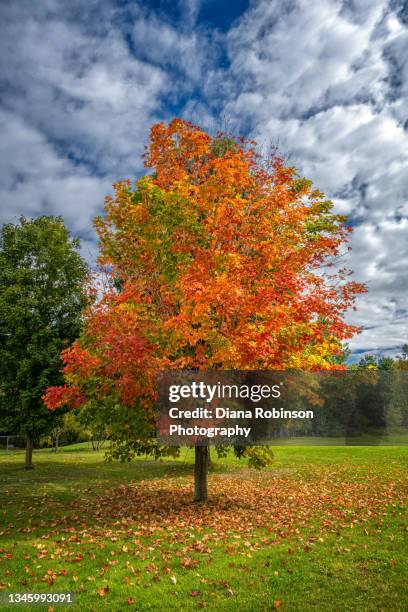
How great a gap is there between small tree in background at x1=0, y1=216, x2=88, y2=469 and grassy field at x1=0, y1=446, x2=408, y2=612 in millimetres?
4861

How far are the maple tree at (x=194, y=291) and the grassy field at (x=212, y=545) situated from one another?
2007 mm

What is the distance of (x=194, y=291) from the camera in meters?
10.3

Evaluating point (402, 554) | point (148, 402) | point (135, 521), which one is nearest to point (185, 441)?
point (148, 402)

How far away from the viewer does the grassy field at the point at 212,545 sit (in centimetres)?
660

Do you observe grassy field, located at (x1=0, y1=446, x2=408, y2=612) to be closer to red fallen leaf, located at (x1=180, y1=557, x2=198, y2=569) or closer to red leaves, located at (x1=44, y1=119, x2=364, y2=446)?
red fallen leaf, located at (x1=180, y1=557, x2=198, y2=569)

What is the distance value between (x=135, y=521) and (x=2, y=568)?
3812 mm

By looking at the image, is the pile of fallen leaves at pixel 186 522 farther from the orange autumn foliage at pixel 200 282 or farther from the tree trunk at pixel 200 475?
the orange autumn foliage at pixel 200 282

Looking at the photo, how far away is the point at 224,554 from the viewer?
8.31 meters

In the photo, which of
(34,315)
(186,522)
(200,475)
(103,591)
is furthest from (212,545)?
(34,315)

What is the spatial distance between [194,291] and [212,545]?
533 centimetres

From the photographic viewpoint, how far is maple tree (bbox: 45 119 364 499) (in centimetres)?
1030

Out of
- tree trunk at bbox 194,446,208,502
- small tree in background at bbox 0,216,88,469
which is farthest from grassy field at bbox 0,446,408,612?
small tree in background at bbox 0,216,88,469

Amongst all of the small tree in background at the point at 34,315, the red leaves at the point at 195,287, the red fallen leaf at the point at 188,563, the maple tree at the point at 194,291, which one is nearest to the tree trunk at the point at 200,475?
the maple tree at the point at 194,291

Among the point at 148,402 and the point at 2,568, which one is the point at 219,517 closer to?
the point at 148,402
